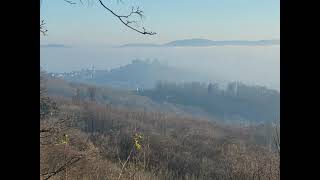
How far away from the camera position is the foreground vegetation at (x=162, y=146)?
5184 millimetres

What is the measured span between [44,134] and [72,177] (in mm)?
2692

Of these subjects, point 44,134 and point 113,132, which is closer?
point 44,134

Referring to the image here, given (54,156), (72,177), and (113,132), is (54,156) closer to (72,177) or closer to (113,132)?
(72,177)

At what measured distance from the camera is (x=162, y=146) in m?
10.1

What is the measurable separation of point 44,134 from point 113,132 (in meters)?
6.69

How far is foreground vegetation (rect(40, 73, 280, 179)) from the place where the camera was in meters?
5.18
